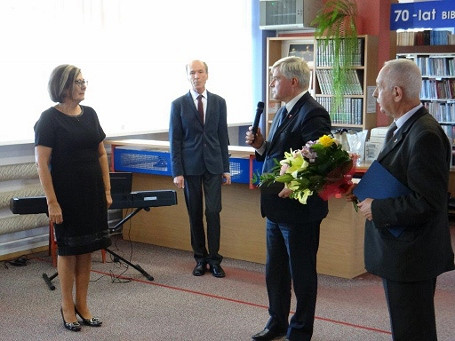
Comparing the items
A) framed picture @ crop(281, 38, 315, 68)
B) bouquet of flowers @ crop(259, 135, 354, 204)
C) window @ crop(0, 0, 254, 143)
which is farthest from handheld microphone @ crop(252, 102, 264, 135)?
framed picture @ crop(281, 38, 315, 68)

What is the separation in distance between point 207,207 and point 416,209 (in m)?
3.18

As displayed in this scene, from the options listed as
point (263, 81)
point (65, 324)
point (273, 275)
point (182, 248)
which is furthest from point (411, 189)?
point (263, 81)

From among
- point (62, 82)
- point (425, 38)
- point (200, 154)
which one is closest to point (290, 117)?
point (62, 82)

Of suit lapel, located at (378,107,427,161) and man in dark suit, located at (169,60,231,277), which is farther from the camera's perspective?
man in dark suit, located at (169,60,231,277)

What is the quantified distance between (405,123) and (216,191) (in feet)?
9.99

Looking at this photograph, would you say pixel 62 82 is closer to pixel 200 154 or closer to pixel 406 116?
pixel 200 154

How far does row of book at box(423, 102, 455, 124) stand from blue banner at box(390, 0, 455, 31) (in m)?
1.75

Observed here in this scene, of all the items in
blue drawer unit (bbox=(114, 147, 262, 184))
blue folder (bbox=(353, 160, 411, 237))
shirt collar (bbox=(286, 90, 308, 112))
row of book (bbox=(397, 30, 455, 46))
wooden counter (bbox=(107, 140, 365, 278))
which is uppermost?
row of book (bbox=(397, 30, 455, 46))

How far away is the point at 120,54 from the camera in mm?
7316

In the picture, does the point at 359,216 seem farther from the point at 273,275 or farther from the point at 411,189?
the point at 411,189

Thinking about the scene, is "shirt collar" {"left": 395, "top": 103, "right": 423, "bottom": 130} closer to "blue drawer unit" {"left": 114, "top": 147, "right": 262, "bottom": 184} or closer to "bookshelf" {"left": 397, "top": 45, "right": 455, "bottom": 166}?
"blue drawer unit" {"left": 114, "top": 147, "right": 262, "bottom": 184}

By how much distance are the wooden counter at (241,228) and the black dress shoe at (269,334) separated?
5.26ft

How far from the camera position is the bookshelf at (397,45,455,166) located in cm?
925

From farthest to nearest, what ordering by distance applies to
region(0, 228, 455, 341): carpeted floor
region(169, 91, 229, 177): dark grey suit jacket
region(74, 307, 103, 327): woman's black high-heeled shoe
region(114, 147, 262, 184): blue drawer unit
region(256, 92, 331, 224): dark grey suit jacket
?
region(114, 147, 262, 184): blue drawer unit < region(169, 91, 229, 177): dark grey suit jacket < region(74, 307, 103, 327): woman's black high-heeled shoe < region(0, 228, 455, 341): carpeted floor < region(256, 92, 331, 224): dark grey suit jacket
